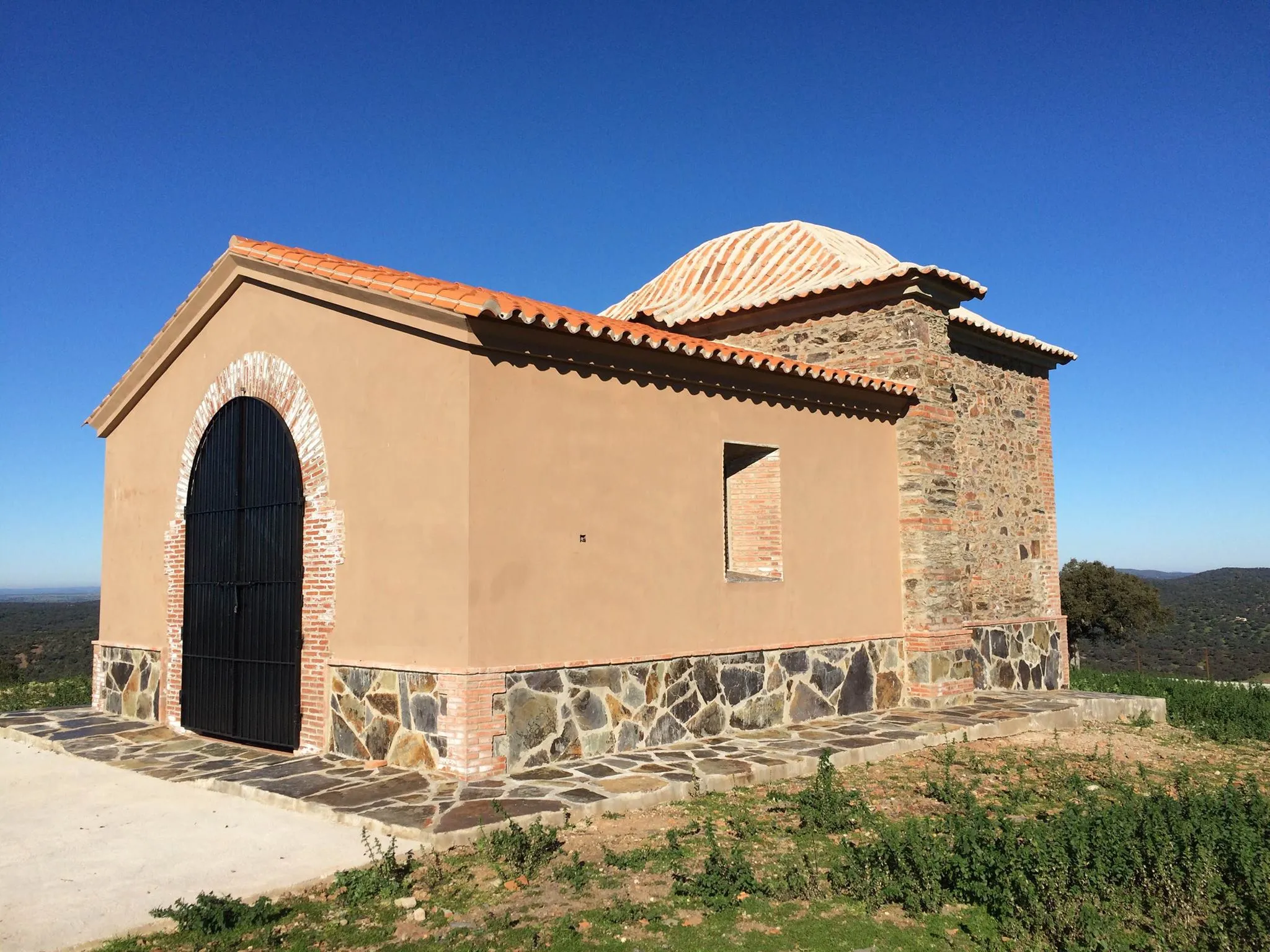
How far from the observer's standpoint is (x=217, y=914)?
4.54 metres

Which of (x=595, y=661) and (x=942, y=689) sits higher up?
(x=595, y=661)

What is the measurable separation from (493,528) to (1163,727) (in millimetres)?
8500

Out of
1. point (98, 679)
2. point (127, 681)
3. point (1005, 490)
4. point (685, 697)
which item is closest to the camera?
point (685, 697)

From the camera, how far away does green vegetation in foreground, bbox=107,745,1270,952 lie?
438 cm

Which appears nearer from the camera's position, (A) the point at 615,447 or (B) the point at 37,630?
(A) the point at 615,447

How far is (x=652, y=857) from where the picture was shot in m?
5.53

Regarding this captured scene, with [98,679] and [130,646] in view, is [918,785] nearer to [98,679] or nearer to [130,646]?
[130,646]

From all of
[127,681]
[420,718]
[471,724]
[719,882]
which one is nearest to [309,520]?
[420,718]

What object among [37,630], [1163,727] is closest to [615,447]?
[1163,727]

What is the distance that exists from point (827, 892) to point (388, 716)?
424 centimetres

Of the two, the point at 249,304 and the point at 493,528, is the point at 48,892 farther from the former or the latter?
the point at 249,304

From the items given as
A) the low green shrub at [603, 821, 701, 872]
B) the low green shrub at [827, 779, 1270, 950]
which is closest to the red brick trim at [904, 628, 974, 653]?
the low green shrub at [827, 779, 1270, 950]

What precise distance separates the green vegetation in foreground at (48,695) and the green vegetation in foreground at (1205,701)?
1365 cm

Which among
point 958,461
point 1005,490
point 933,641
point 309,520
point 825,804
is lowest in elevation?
point 825,804
